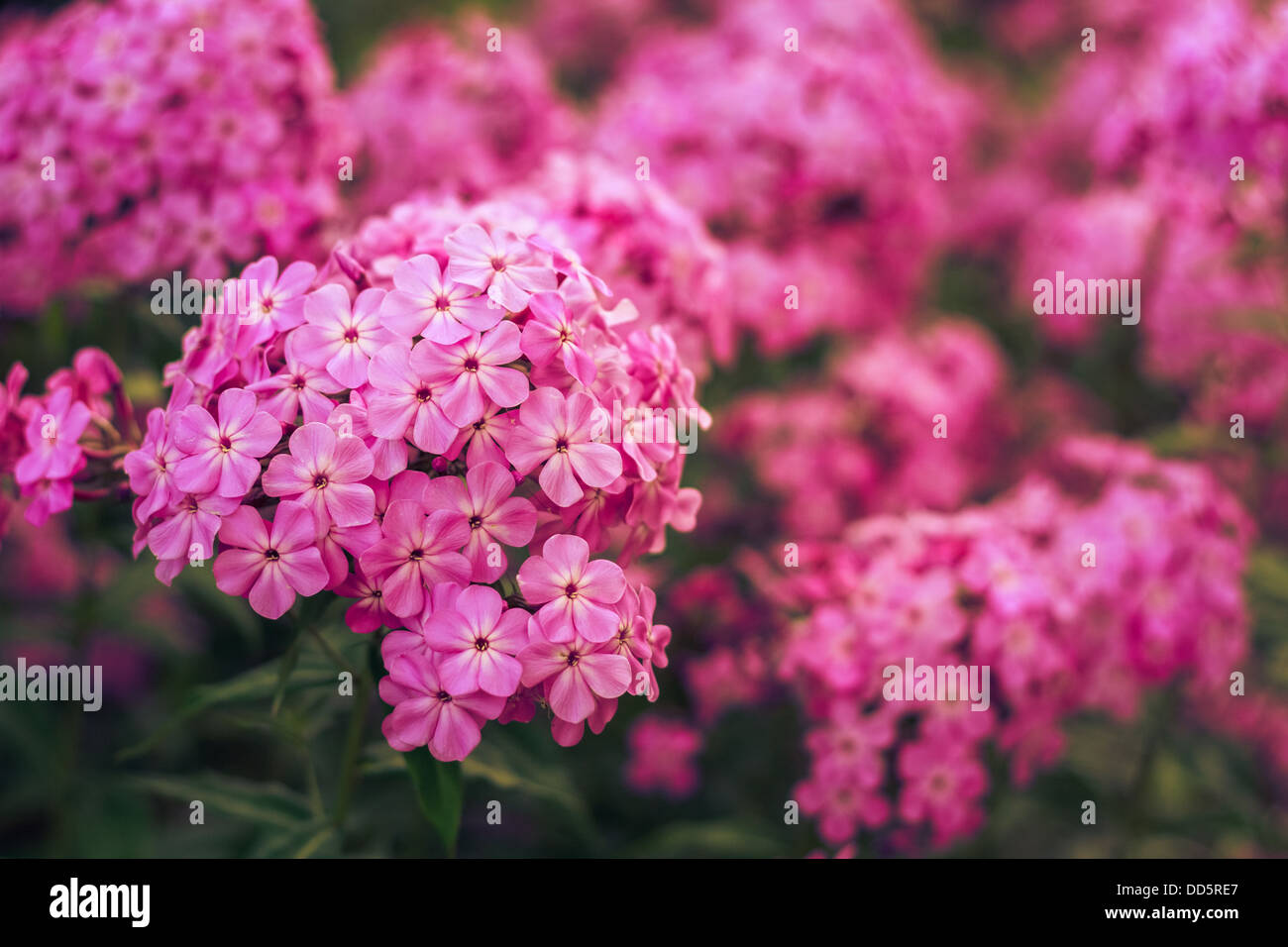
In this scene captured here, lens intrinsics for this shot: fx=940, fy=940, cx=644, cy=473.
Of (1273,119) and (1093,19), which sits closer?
(1273,119)

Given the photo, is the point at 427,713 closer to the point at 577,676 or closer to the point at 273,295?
the point at 577,676

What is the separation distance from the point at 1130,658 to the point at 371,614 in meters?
1.65

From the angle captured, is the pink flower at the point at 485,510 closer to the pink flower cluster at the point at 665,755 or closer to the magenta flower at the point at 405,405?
the magenta flower at the point at 405,405

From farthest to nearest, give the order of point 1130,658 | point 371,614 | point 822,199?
1. point 822,199
2. point 1130,658
3. point 371,614

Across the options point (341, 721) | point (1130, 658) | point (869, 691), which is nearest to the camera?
point (869, 691)

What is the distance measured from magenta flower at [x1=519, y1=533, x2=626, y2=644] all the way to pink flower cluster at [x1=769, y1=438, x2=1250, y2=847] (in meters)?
0.72

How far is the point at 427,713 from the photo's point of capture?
49.0 inches

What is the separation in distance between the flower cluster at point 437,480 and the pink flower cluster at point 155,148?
63cm

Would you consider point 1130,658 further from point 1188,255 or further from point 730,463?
point 1188,255

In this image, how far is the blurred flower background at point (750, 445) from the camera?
5.86ft

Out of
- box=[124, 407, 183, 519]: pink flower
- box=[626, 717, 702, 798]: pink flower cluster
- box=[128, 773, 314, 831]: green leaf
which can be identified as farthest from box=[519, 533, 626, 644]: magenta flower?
box=[626, 717, 702, 798]: pink flower cluster
